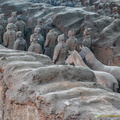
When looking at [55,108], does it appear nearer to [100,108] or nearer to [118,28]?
[100,108]

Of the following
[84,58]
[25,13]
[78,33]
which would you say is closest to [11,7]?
[25,13]

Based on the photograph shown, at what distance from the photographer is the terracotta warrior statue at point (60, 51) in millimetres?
6953

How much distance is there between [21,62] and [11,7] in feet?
30.4

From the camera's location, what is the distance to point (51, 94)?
239 cm

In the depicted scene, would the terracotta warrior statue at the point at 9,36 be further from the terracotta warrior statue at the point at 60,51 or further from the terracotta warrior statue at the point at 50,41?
the terracotta warrior statue at the point at 60,51

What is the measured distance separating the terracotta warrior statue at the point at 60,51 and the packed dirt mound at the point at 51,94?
11.6ft

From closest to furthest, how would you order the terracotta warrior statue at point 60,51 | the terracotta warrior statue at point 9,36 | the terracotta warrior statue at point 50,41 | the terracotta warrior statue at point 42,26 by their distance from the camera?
the terracotta warrior statue at point 60,51 → the terracotta warrior statue at point 9,36 → the terracotta warrior statue at point 50,41 → the terracotta warrior statue at point 42,26

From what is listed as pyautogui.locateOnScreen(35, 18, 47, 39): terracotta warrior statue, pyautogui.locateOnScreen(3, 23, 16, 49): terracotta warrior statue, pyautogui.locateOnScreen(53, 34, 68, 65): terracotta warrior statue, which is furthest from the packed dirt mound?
pyautogui.locateOnScreen(35, 18, 47, 39): terracotta warrior statue

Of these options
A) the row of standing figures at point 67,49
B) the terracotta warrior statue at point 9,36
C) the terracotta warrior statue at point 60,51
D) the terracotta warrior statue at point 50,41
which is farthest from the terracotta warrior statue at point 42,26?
the terracotta warrior statue at point 60,51

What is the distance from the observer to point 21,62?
331cm

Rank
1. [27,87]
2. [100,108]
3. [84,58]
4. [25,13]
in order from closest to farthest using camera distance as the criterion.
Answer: [100,108], [27,87], [84,58], [25,13]

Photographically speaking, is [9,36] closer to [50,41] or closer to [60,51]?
[50,41]

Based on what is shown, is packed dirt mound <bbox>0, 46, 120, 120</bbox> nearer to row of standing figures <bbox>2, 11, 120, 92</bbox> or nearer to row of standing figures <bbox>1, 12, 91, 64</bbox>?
row of standing figures <bbox>2, 11, 120, 92</bbox>

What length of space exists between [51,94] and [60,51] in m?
4.62
